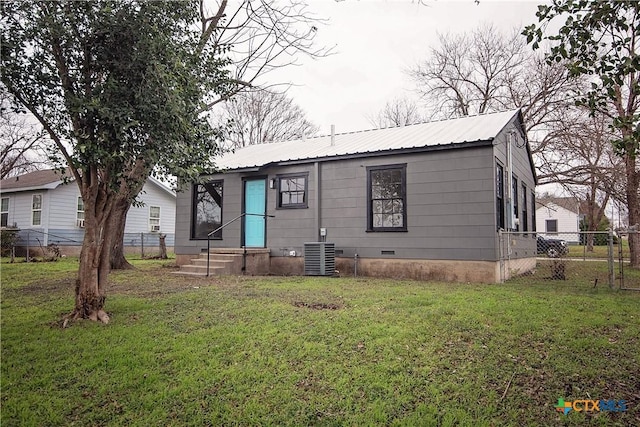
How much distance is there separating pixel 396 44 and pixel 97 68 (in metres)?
6.12

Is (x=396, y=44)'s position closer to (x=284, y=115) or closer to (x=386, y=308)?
(x=386, y=308)

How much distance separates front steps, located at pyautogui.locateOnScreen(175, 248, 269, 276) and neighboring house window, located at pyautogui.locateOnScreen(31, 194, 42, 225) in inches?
450

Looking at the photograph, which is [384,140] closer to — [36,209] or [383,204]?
[383,204]

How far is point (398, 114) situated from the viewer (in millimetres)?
25688

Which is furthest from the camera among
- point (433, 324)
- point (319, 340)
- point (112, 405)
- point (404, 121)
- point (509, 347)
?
point (404, 121)

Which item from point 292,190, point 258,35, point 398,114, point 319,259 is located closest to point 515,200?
point 319,259

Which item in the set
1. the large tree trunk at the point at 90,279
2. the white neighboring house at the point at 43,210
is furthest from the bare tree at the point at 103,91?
the white neighboring house at the point at 43,210

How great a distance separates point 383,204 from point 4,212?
61.0 ft

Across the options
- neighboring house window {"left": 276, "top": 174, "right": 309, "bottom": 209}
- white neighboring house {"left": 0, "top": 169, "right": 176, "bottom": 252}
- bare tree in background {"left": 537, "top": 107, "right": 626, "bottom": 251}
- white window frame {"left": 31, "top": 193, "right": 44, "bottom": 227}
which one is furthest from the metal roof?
white window frame {"left": 31, "top": 193, "right": 44, "bottom": 227}

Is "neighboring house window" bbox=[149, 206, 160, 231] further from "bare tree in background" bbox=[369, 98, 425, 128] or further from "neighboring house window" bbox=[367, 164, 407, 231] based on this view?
"neighboring house window" bbox=[367, 164, 407, 231]

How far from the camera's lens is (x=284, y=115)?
83.2 ft

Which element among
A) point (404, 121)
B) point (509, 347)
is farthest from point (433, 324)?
point (404, 121)

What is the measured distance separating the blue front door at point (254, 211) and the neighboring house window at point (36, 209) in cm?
1186

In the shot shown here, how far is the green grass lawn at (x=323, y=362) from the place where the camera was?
278 cm
